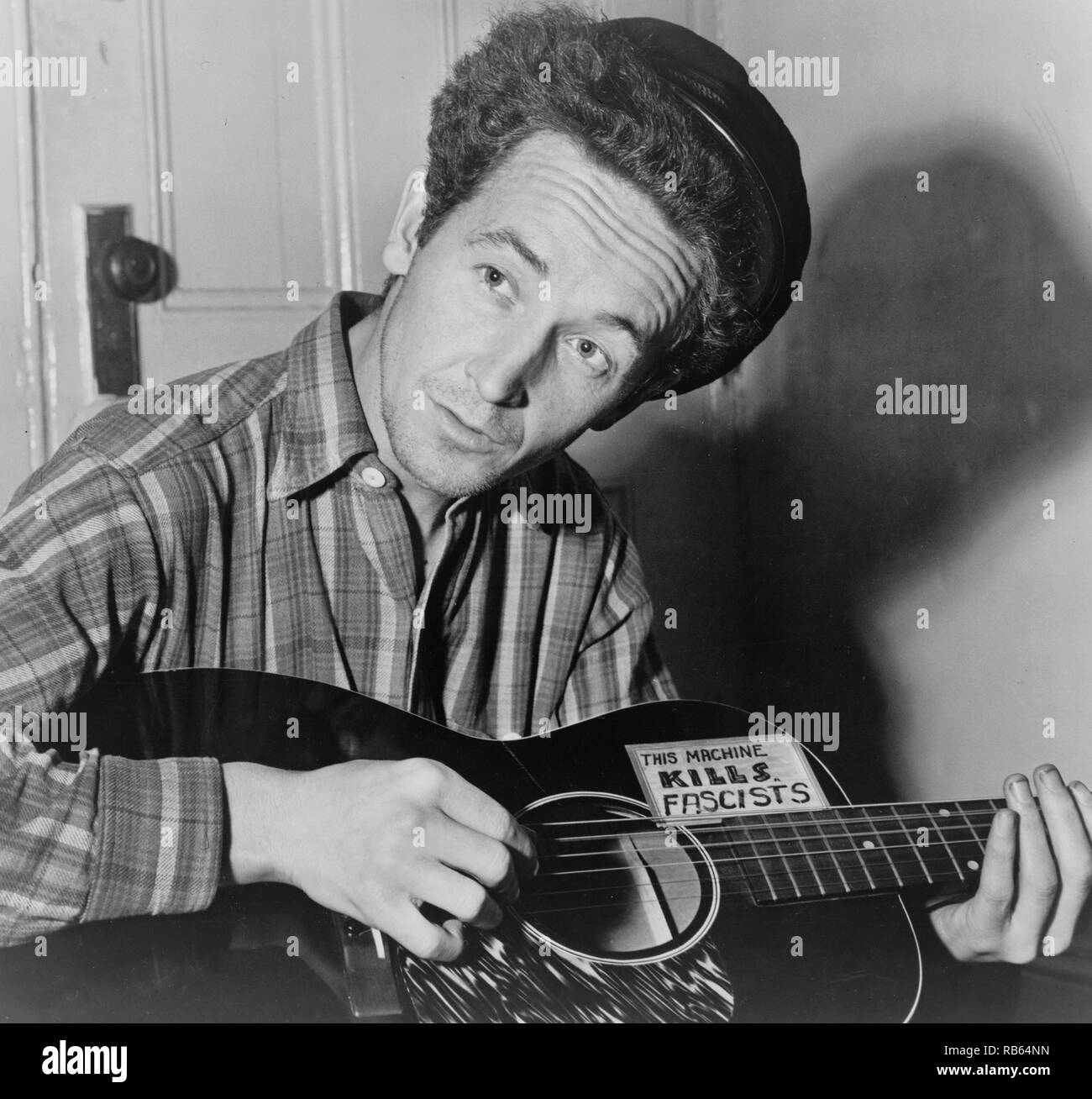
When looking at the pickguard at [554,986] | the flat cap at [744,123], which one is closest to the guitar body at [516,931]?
the pickguard at [554,986]

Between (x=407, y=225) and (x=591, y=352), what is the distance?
0.24m

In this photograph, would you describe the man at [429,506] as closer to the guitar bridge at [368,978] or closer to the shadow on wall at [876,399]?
the guitar bridge at [368,978]

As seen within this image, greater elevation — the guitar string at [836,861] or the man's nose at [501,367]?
the man's nose at [501,367]

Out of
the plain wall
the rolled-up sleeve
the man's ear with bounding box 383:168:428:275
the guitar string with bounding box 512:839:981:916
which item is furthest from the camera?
the plain wall

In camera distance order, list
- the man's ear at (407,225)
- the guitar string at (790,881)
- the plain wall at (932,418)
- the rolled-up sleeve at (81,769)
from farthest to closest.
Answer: the plain wall at (932,418)
the man's ear at (407,225)
the guitar string at (790,881)
the rolled-up sleeve at (81,769)

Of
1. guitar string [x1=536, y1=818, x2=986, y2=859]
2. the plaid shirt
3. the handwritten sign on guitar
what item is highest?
the plaid shirt

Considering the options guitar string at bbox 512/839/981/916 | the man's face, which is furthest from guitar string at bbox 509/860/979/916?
the man's face

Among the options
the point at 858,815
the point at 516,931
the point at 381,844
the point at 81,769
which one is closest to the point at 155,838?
the point at 81,769

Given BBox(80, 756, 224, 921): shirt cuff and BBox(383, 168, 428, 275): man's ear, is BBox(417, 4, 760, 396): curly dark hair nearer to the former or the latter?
BBox(383, 168, 428, 275): man's ear

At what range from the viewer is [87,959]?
852mm

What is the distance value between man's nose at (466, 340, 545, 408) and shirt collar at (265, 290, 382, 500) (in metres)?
0.13

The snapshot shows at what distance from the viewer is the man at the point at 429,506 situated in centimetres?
86

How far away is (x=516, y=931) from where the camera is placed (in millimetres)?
906

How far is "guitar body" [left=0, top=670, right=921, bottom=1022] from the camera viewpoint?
2.84 feet
